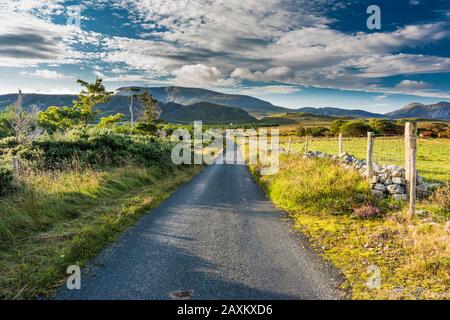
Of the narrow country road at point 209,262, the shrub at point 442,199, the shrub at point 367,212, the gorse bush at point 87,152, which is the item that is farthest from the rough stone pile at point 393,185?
the gorse bush at point 87,152

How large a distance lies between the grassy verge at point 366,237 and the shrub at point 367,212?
0.19 meters

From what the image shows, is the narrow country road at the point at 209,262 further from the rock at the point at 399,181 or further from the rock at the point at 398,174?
the rock at the point at 398,174

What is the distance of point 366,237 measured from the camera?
7891 mm

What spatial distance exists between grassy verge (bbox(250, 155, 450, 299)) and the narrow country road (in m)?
0.55

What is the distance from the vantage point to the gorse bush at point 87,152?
51.2 ft

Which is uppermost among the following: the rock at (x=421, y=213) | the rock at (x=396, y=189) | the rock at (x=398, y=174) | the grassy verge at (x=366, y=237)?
the rock at (x=398, y=174)

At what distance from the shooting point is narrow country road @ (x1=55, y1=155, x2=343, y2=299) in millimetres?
5242

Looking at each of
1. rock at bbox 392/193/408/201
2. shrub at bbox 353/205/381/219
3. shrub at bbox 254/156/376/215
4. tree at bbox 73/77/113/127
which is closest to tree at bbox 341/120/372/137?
tree at bbox 73/77/113/127

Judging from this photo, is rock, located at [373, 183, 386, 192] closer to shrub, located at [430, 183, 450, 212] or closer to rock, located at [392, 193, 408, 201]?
rock, located at [392, 193, 408, 201]

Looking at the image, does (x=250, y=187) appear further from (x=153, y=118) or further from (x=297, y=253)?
(x=153, y=118)

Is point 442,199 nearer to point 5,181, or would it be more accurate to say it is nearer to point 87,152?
point 5,181

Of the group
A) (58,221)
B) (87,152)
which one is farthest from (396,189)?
(87,152)

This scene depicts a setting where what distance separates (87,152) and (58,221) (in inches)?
367
